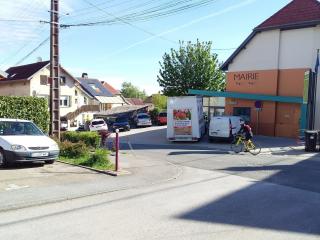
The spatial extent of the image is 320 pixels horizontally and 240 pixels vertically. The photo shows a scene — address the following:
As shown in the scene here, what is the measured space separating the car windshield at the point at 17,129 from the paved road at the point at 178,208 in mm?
1729

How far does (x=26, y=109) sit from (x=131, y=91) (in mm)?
119352

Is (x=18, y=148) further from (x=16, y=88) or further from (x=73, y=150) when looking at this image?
(x=16, y=88)

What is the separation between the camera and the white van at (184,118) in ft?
85.0

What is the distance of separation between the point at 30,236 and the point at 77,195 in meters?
2.99

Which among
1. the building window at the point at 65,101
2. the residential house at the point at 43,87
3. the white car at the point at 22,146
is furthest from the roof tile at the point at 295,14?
the building window at the point at 65,101

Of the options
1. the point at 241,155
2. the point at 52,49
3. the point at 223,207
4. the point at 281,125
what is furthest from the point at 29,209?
the point at 281,125

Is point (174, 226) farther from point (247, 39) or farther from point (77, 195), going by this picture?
point (247, 39)

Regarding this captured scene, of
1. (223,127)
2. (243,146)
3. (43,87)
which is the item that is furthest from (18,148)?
(43,87)

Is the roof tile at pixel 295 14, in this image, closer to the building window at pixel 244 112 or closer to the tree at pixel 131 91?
the building window at pixel 244 112

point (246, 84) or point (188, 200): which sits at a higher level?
point (246, 84)

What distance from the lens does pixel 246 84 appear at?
31.9 meters

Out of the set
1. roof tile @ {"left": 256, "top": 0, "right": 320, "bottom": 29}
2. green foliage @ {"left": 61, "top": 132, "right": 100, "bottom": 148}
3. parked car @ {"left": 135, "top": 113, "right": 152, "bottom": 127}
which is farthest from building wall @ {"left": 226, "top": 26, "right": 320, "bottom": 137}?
green foliage @ {"left": 61, "top": 132, "right": 100, "bottom": 148}

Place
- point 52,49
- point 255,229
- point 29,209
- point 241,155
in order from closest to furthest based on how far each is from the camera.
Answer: point 255,229 → point 29,209 → point 52,49 → point 241,155

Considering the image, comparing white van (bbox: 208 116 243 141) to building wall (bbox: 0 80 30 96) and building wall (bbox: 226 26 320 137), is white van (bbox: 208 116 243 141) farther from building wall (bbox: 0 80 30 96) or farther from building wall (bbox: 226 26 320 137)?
building wall (bbox: 0 80 30 96)
